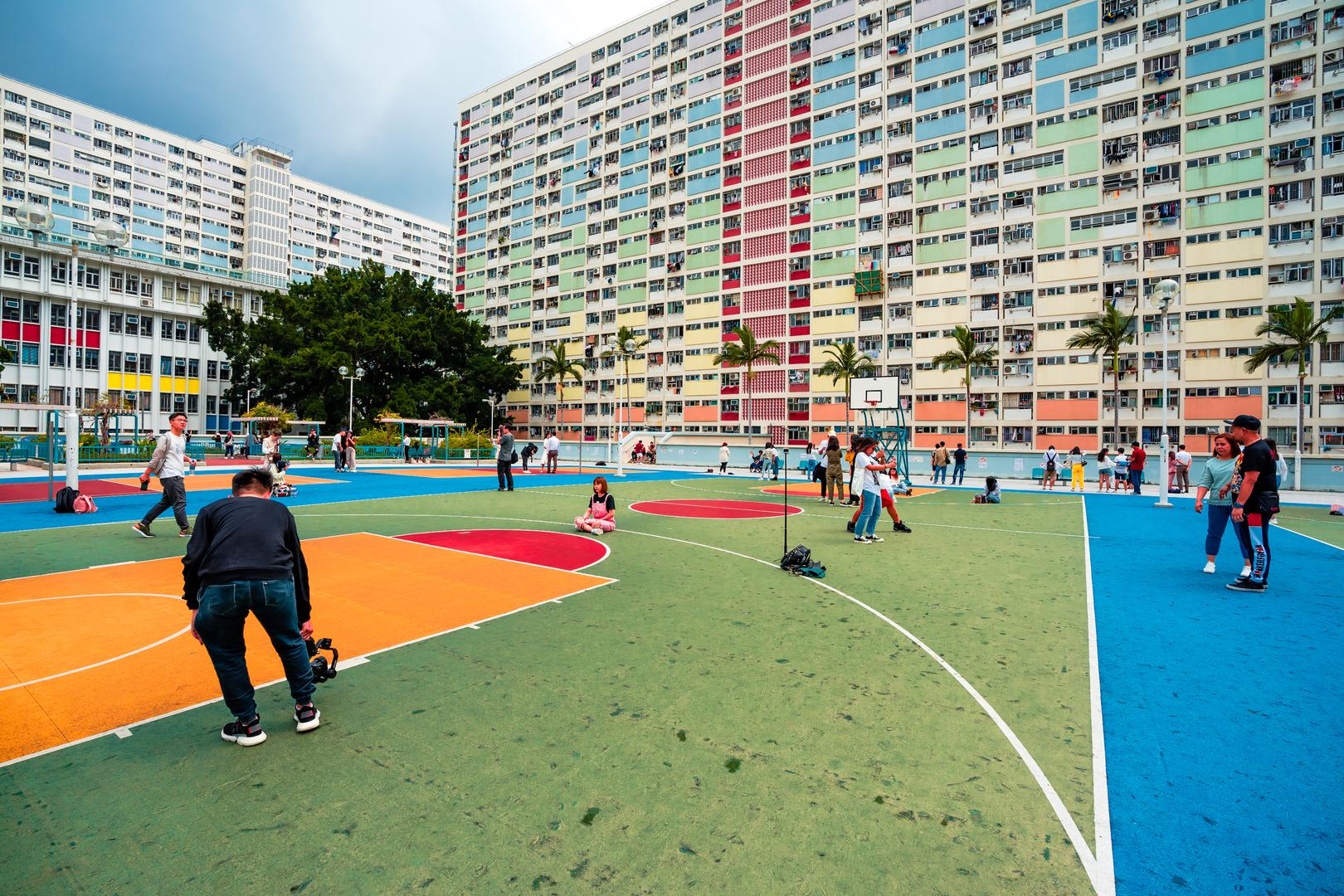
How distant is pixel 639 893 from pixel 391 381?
64321mm

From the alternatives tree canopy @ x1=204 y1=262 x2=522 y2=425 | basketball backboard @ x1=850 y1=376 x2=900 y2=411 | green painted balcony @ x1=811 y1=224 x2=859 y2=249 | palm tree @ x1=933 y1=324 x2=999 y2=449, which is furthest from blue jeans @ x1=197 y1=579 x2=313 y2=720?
green painted balcony @ x1=811 y1=224 x2=859 y2=249

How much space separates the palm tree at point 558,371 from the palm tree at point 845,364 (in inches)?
1095

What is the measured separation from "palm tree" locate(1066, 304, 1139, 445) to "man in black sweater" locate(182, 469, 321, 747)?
46.0m

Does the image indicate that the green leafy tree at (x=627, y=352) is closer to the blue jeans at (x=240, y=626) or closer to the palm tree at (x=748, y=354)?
the palm tree at (x=748, y=354)

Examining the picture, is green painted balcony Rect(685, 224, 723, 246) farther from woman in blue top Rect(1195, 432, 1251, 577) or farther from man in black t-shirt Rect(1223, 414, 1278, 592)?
man in black t-shirt Rect(1223, 414, 1278, 592)

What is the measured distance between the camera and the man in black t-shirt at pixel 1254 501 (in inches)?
323

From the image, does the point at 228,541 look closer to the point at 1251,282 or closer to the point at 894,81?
the point at 1251,282

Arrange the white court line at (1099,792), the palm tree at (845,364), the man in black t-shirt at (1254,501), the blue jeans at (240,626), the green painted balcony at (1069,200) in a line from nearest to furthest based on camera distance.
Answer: the white court line at (1099,792)
the blue jeans at (240,626)
the man in black t-shirt at (1254,501)
the green painted balcony at (1069,200)
the palm tree at (845,364)

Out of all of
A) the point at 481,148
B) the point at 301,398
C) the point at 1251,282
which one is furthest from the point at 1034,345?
the point at 481,148

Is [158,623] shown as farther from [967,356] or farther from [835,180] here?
[835,180]

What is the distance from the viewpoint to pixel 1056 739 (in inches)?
168

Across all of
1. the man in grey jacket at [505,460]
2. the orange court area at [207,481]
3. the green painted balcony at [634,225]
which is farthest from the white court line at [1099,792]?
the green painted balcony at [634,225]

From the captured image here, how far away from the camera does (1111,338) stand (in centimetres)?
4119

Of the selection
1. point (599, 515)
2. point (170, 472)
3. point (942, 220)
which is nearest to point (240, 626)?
point (599, 515)
